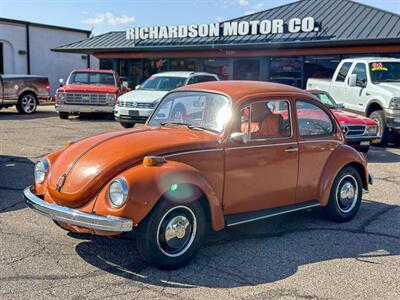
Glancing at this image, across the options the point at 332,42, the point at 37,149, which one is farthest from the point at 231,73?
the point at 37,149

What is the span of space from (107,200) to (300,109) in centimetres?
263

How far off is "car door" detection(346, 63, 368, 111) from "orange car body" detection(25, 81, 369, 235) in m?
6.71

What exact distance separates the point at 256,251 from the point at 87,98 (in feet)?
40.2

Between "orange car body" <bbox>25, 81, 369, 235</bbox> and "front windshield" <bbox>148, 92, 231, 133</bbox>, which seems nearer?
"orange car body" <bbox>25, 81, 369, 235</bbox>

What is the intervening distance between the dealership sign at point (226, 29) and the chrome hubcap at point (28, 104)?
7.29 meters

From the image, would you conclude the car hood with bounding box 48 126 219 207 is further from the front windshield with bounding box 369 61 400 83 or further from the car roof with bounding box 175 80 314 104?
the front windshield with bounding box 369 61 400 83

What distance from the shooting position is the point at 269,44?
1884 centimetres

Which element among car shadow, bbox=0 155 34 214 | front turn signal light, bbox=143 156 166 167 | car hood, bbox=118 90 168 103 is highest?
car hood, bbox=118 90 168 103

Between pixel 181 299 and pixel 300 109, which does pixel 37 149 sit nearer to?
pixel 300 109

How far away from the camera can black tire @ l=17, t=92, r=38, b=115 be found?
17.9 metres

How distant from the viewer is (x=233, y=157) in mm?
4707

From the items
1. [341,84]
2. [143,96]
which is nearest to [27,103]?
[143,96]

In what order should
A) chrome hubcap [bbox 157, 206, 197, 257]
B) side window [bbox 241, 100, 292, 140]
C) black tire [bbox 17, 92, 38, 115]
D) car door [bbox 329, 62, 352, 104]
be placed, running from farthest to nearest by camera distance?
black tire [bbox 17, 92, 38, 115] → car door [bbox 329, 62, 352, 104] → side window [bbox 241, 100, 292, 140] → chrome hubcap [bbox 157, 206, 197, 257]

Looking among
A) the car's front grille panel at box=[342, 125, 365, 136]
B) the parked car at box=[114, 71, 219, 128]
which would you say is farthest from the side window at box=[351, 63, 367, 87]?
the parked car at box=[114, 71, 219, 128]
